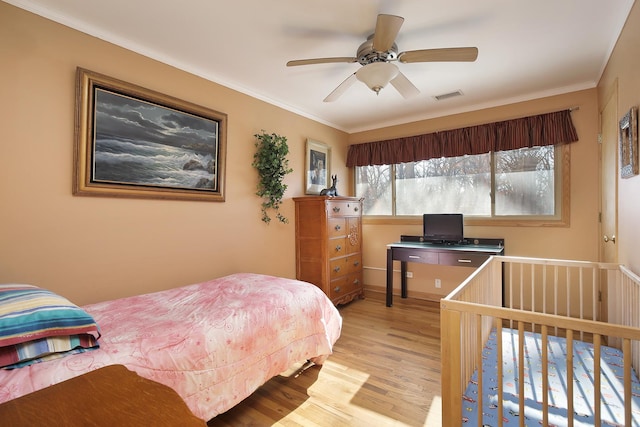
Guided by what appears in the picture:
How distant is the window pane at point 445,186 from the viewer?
386 centimetres

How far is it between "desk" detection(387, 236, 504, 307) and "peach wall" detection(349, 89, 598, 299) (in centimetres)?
15

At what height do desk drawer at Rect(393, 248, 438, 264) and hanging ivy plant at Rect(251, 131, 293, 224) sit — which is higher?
hanging ivy plant at Rect(251, 131, 293, 224)

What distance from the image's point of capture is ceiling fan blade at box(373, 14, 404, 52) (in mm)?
1786

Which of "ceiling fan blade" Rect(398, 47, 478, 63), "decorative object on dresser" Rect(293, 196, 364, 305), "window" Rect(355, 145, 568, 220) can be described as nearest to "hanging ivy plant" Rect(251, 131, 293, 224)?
"decorative object on dresser" Rect(293, 196, 364, 305)

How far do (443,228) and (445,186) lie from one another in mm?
626

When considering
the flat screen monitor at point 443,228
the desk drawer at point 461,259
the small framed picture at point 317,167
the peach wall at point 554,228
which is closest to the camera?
the peach wall at point 554,228

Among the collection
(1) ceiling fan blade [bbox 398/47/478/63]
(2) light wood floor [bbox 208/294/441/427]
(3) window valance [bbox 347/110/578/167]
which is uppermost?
(1) ceiling fan blade [bbox 398/47/478/63]

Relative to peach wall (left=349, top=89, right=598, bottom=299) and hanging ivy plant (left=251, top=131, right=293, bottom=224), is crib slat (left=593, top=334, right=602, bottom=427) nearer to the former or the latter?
peach wall (left=349, top=89, right=598, bottom=299)

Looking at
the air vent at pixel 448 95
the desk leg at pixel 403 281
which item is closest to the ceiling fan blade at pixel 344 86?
the air vent at pixel 448 95

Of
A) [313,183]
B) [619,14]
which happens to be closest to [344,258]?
[313,183]

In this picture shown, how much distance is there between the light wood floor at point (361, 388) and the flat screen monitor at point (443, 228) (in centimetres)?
124

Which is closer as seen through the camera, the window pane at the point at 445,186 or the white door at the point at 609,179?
the white door at the point at 609,179

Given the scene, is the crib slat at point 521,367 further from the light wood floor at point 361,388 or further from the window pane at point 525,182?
the window pane at point 525,182

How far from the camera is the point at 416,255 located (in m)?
3.69
